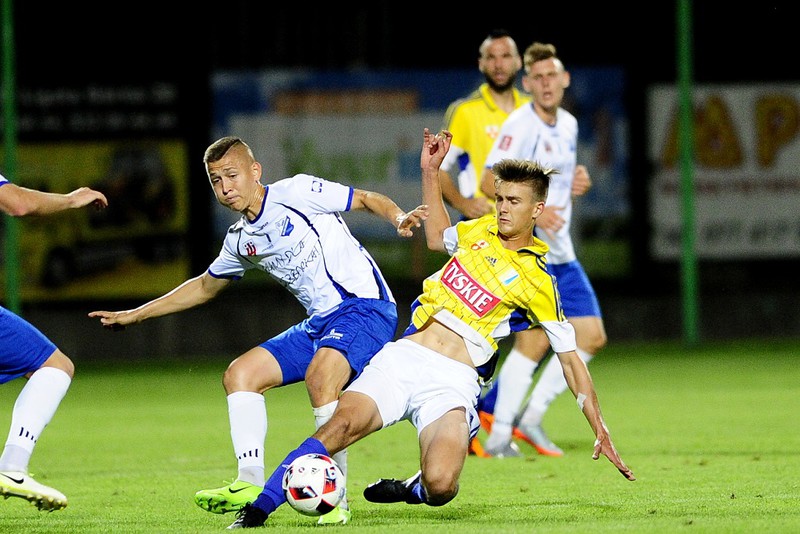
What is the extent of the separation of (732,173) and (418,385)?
44.9 feet

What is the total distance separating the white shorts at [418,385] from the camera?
6.80m

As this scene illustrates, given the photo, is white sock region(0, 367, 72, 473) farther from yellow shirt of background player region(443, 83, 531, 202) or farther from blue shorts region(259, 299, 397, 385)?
yellow shirt of background player region(443, 83, 531, 202)

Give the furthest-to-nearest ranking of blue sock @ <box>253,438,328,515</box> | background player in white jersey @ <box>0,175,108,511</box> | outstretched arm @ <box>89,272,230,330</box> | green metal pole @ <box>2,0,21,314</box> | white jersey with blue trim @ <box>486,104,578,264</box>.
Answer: green metal pole @ <box>2,0,21,314</box>
white jersey with blue trim @ <box>486,104,578,264</box>
outstretched arm @ <box>89,272,230,330</box>
background player in white jersey @ <box>0,175,108,511</box>
blue sock @ <box>253,438,328,515</box>

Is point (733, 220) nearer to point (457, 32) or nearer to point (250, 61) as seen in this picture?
point (457, 32)

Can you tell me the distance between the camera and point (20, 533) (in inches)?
266

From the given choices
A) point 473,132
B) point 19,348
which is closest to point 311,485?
point 19,348

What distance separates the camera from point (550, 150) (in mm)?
9531

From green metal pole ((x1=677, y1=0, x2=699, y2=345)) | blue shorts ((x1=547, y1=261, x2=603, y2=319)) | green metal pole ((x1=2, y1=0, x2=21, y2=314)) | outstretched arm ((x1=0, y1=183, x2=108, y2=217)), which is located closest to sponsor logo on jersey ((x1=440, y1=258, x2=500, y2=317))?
outstretched arm ((x1=0, y1=183, x2=108, y2=217))

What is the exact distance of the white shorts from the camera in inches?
268

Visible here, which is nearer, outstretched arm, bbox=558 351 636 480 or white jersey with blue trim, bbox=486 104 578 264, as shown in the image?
outstretched arm, bbox=558 351 636 480

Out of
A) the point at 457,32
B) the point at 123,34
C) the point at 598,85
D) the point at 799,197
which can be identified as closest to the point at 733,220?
the point at 799,197

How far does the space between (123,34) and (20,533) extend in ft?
44.9

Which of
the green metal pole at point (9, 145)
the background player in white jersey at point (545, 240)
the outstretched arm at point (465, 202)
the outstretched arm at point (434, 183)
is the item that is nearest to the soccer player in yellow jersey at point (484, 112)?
the outstretched arm at point (465, 202)

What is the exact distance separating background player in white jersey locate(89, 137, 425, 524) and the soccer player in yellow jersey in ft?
8.56
